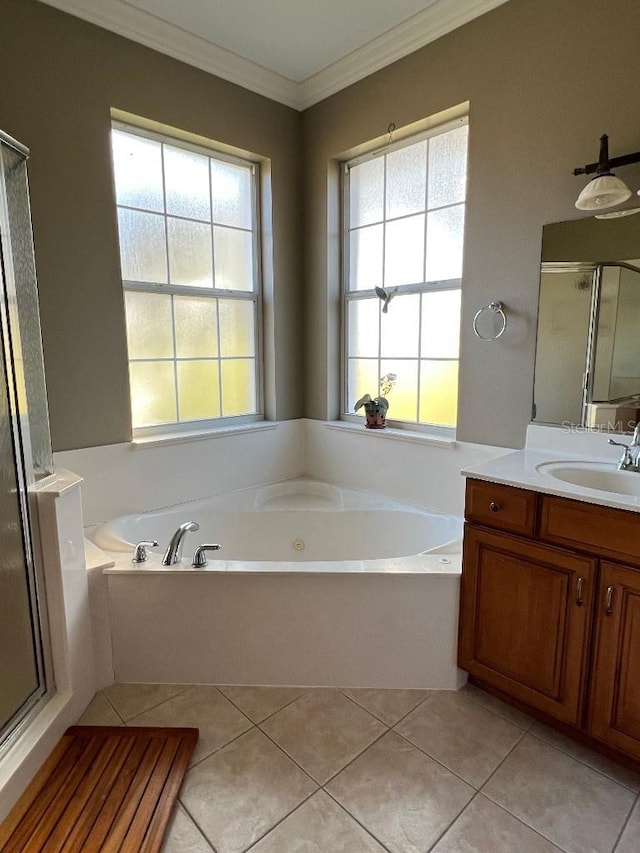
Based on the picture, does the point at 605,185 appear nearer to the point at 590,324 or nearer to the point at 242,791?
the point at 590,324

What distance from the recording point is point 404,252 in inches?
103

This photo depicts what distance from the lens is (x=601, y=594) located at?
1.46 metres

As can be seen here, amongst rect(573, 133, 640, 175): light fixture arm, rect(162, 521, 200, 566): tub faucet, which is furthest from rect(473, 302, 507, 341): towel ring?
rect(162, 521, 200, 566): tub faucet

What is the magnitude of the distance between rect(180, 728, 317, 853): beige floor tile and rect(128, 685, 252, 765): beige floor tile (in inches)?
1.9

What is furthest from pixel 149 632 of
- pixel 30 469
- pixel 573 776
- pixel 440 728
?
pixel 573 776

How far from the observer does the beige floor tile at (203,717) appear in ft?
5.40

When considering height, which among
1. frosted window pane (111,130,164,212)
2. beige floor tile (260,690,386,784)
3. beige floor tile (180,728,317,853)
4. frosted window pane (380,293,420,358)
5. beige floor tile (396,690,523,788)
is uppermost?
frosted window pane (111,130,164,212)

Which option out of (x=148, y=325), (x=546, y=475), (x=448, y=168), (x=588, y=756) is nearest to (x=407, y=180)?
(x=448, y=168)

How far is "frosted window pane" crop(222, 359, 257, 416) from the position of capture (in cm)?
289

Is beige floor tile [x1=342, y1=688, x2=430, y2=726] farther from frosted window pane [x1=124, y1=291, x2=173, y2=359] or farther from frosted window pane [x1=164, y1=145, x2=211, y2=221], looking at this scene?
frosted window pane [x1=164, y1=145, x2=211, y2=221]

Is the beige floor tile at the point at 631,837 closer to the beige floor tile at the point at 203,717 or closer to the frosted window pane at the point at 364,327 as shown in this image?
the beige floor tile at the point at 203,717

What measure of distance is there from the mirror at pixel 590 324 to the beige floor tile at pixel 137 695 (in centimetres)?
185

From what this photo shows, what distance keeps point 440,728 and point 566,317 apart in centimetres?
162

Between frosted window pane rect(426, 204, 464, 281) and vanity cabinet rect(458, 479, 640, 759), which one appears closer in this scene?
vanity cabinet rect(458, 479, 640, 759)
